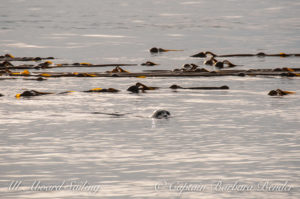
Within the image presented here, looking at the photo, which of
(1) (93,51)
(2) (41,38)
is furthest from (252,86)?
(2) (41,38)

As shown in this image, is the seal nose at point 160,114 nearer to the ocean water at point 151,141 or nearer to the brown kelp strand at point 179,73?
the ocean water at point 151,141

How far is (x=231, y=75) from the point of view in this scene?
23.6 metres

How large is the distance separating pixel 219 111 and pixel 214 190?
6.81m

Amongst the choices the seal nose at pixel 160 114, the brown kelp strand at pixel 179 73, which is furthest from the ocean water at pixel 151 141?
the brown kelp strand at pixel 179 73

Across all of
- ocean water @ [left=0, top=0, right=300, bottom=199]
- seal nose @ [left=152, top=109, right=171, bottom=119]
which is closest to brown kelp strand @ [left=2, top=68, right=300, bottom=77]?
ocean water @ [left=0, top=0, right=300, bottom=199]

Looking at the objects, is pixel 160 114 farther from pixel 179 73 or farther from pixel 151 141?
pixel 179 73

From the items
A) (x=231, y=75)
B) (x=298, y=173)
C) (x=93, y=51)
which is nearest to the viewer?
(x=298, y=173)

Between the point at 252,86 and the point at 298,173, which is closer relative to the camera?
the point at 298,173

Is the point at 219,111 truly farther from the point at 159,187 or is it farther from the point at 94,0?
the point at 94,0

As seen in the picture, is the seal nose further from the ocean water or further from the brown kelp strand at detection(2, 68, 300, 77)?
the brown kelp strand at detection(2, 68, 300, 77)

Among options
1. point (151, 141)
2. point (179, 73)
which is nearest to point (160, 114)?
point (151, 141)

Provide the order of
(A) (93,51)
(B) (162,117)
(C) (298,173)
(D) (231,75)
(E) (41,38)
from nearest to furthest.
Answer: (C) (298,173) → (B) (162,117) → (D) (231,75) → (A) (93,51) → (E) (41,38)

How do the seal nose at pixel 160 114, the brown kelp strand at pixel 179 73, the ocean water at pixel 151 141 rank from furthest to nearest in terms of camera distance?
the brown kelp strand at pixel 179 73 → the seal nose at pixel 160 114 → the ocean water at pixel 151 141

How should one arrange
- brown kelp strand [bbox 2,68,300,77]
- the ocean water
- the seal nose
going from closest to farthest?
the ocean water < the seal nose < brown kelp strand [bbox 2,68,300,77]
